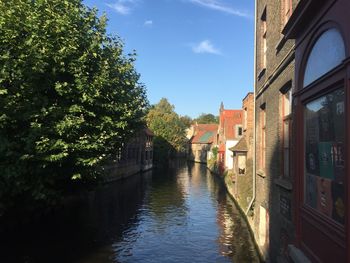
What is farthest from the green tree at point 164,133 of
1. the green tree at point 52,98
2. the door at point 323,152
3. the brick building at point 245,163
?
the door at point 323,152

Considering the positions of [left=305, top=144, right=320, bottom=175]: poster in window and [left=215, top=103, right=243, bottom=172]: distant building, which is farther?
[left=215, top=103, right=243, bottom=172]: distant building

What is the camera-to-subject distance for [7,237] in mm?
15859

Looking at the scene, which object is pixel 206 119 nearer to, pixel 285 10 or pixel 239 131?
pixel 239 131

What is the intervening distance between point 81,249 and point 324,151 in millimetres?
11986

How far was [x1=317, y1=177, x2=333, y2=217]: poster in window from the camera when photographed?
5.29 m

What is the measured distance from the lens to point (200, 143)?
3821 inches

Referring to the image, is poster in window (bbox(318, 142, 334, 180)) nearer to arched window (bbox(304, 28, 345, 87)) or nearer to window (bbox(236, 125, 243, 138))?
arched window (bbox(304, 28, 345, 87))

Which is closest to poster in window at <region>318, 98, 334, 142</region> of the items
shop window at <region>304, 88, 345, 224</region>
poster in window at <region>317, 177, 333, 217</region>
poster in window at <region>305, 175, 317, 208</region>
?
shop window at <region>304, 88, 345, 224</region>

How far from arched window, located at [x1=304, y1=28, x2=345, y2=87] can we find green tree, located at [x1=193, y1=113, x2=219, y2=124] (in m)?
133

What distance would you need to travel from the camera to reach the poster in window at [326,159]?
5.27 meters

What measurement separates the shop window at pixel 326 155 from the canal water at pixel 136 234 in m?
8.93

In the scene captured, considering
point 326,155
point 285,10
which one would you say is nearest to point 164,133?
point 285,10

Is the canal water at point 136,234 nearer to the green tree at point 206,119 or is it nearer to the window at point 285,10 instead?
the window at point 285,10

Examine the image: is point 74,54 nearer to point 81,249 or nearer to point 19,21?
point 19,21
